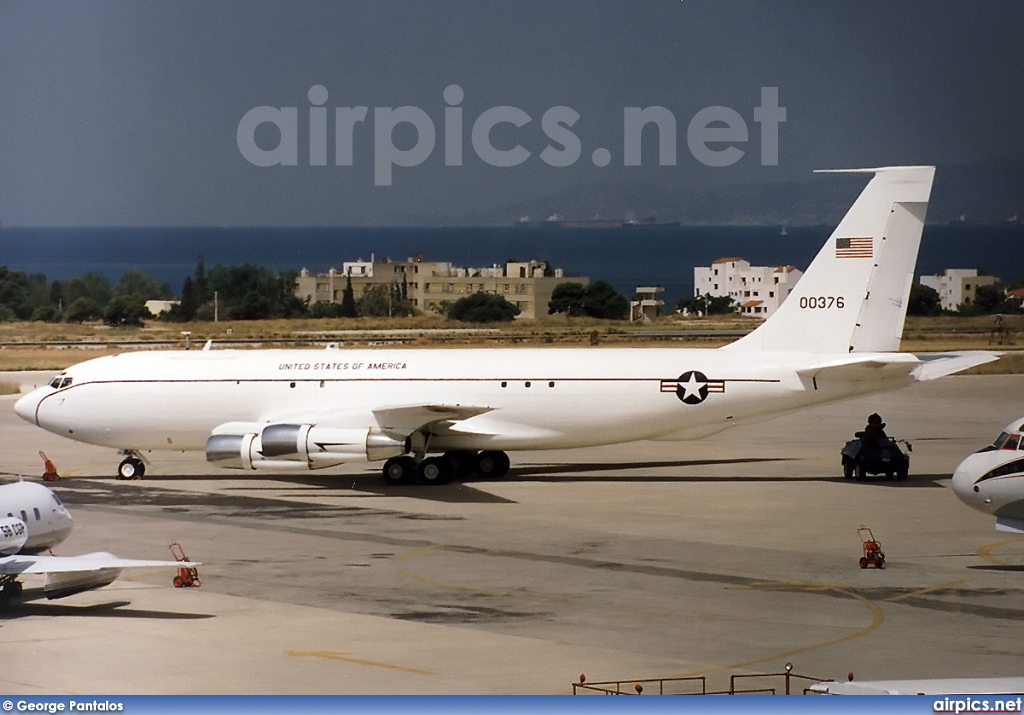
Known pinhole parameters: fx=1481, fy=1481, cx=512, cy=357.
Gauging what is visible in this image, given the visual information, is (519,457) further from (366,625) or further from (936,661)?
(936,661)

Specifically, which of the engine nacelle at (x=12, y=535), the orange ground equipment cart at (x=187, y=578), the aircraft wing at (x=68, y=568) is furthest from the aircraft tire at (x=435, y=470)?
the aircraft wing at (x=68, y=568)

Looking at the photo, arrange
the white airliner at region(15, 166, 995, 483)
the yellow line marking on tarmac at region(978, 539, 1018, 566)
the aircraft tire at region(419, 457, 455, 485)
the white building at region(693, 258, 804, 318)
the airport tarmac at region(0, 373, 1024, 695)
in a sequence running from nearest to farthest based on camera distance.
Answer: the airport tarmac at region(0, 373, 1024, 695) → the yellow line marking on tarmac at region(978, 539, 1018, 566) → the white airliner at region(15, 166, 995, 483) → the aircraft tire at region(419, 457, 455, 485) → the white building at region(693, 258, 804, 318)

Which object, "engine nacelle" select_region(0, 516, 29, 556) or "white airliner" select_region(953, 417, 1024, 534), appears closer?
"engine nacelle" select_region(0, 516, 29, 556)

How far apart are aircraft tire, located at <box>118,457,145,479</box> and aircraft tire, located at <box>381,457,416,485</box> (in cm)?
726

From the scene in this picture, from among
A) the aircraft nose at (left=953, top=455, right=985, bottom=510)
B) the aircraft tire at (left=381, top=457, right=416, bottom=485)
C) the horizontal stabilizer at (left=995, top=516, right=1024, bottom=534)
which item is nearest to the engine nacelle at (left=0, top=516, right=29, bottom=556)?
the aircraft nose at (left=953, top=455, right=985, bottom=510)

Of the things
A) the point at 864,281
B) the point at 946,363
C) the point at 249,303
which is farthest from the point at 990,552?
the point at 249,303

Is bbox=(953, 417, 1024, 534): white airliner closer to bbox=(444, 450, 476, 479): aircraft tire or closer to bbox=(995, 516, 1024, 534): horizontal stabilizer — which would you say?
bbox=(995, 516, 1024, 534): horizontal stabilizer

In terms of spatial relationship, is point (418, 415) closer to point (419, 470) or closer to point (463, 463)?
point (419, 470)

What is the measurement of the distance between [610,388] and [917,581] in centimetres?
1398

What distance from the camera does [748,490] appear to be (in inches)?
1464

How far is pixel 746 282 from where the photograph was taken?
150625mm

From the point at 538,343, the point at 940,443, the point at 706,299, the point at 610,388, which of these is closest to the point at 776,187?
the point at 706,299

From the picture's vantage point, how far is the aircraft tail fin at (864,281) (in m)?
38.4

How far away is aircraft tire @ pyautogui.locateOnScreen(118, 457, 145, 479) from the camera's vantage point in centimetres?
4031
